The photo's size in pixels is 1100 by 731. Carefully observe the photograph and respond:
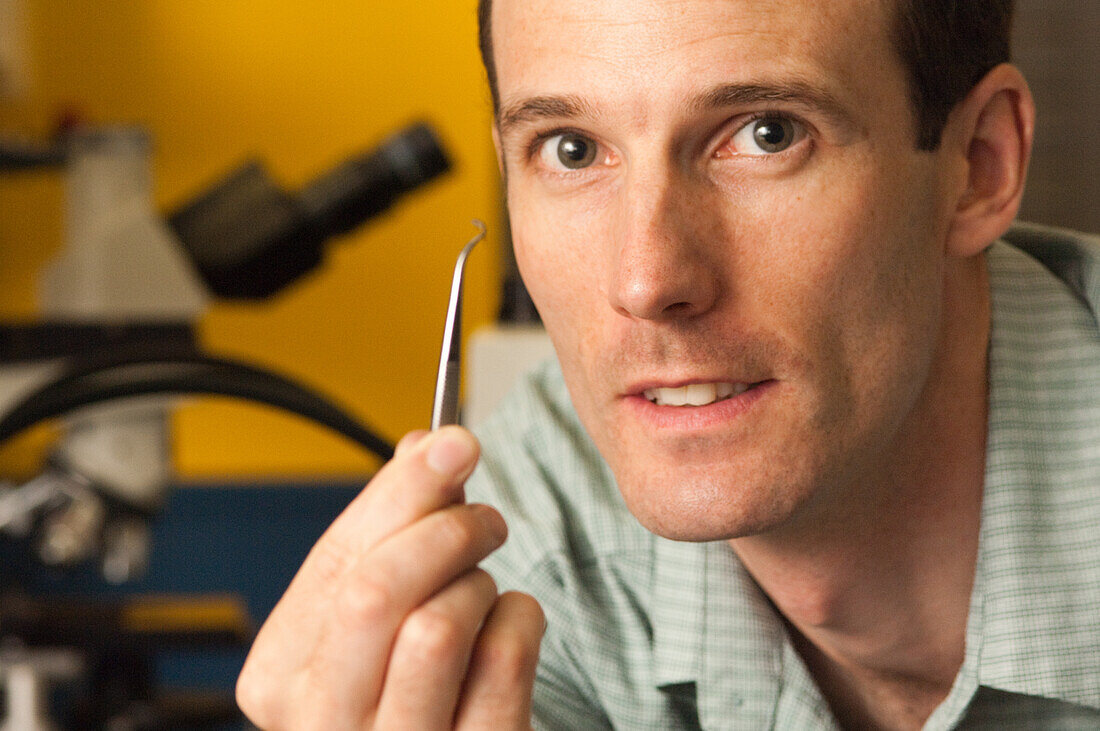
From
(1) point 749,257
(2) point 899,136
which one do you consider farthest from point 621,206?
(2) point 899,136

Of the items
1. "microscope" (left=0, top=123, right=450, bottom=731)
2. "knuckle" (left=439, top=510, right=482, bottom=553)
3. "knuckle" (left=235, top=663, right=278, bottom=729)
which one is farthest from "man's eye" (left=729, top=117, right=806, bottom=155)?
"microscope" (left=0, top=123, right=450, bottom=731)

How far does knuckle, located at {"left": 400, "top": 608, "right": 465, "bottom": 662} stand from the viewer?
0.57m

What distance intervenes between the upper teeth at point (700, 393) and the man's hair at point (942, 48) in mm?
227

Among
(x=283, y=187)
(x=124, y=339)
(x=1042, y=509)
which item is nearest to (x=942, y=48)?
(x=1042, y=509)

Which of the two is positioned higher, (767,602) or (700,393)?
(700,393)

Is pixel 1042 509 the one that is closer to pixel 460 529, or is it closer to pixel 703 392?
pixel 703 392

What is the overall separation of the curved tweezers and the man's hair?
0.34m

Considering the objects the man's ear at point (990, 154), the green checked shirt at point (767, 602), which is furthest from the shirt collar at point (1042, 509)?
the man's ear at point (990, 154)

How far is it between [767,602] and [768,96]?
16.9 inches

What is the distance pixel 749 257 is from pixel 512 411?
0.43m

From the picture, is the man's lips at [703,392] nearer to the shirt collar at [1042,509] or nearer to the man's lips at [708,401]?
the man's lips at [708,401]

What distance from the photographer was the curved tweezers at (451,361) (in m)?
0.59

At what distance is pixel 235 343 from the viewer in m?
2.36

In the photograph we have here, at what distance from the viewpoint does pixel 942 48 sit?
79cm
